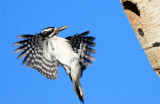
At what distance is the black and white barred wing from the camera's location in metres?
3.17

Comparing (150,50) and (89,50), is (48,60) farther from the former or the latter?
(150,50)

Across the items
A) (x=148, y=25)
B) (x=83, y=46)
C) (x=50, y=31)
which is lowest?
(x=148, y=25)

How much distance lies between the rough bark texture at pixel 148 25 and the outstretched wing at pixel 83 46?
22.6 inches

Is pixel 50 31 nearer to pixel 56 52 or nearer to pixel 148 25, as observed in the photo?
pixel 56 52

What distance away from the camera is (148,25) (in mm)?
2596

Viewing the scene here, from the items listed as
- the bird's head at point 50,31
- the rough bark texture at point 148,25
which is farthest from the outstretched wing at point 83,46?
the rough bark texture at point 148,25

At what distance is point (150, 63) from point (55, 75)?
3.93 ft

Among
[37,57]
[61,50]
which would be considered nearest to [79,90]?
[61,50]

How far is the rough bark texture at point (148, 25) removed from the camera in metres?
2.52

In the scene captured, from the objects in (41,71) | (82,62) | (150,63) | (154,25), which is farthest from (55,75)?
(154,25)

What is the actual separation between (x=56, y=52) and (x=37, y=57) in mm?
293

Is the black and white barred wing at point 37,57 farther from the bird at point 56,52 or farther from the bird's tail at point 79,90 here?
the bird's tail at point 79,90

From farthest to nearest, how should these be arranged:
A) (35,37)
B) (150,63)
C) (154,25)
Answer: (35,37) → (150,63) → (154,25)

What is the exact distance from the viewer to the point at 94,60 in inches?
128
